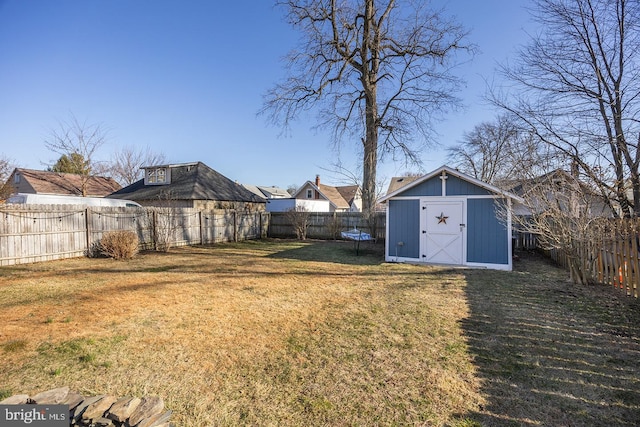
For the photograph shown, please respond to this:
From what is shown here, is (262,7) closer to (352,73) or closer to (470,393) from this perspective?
(352,73)

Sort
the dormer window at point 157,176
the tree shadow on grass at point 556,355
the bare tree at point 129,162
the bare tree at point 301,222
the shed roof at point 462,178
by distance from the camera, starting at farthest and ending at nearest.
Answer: the bare tree at point 129,162 < the dormer window at point 157,176 < the bare tree at point 301,222 < the shed roof at point 462,178 < the tree shadow on grass at point 556,355

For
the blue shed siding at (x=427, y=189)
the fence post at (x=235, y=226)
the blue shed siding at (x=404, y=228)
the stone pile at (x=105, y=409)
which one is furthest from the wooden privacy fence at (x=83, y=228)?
the blue shed siding at (x=427, y=189)

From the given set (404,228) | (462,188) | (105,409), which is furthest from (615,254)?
(105,409)

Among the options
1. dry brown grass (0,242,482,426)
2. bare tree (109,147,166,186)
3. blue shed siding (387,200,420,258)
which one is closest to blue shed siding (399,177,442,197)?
blue shed siding (387,200,420,258)

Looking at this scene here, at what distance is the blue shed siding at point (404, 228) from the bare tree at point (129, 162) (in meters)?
31.8

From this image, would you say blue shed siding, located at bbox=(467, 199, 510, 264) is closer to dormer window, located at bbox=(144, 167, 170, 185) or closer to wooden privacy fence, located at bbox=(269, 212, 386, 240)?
wooden privacy fence, located at bbox=(269, 212, 386, 240)

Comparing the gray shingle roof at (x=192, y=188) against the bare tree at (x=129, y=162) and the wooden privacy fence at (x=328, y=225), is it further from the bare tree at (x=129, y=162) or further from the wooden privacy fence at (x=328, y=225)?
the bare tree at (x=129, y=162)

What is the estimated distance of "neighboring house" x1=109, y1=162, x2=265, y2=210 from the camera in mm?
17828

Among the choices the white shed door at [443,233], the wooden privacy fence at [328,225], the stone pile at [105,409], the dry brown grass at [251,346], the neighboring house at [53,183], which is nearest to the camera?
the stone pile at [105,409]

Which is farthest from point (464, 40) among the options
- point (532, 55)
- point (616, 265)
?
point (616, 265)

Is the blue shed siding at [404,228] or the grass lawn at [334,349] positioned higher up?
Result: the blue shed siding at [404,228]

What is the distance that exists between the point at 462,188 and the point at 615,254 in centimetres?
395

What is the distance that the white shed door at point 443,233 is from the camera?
939 cm

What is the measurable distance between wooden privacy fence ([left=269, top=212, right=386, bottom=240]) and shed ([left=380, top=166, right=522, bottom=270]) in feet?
18.4
